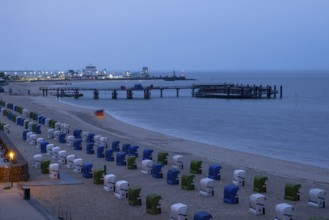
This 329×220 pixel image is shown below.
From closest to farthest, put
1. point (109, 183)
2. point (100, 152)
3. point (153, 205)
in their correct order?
point (153, 205) < point (109, 183) < point (100, 152)

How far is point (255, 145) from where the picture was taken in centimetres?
3778

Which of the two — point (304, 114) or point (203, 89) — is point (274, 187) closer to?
point (304, 114)

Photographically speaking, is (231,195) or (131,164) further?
(131,164)

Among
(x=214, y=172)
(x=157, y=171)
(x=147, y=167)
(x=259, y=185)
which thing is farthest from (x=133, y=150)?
(x=259, y=185)

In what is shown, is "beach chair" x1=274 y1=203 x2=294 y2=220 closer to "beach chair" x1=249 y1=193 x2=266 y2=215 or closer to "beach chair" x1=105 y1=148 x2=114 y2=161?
"beach chair" x1=249 y1=193 x2=266 y2=215

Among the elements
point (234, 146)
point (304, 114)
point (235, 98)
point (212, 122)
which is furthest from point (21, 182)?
point (235, 98)

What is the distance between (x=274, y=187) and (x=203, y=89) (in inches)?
3008

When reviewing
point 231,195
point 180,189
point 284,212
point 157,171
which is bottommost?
point 180,189

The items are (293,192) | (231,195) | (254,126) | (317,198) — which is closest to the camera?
(317,198)

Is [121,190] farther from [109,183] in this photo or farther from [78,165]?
[78,165]

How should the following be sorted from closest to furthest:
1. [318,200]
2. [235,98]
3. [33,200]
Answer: [33,200]
[318,200]
[235,98]

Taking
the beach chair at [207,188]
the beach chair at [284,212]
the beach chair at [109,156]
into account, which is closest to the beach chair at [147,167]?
the beach chair at [109,156]

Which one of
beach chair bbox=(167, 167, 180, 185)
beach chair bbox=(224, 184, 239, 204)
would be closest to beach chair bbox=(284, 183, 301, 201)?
beach chair bbox=(224, 184, 239, 204)

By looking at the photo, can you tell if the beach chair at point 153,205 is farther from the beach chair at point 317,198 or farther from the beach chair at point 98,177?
the beach chair at point 317,198
